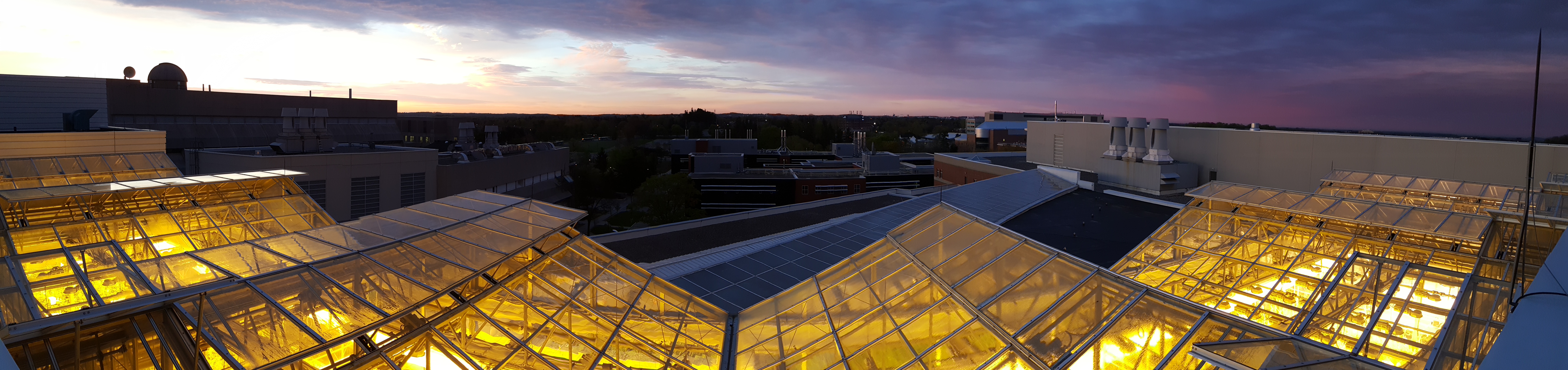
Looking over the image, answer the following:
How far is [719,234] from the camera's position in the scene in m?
18.0

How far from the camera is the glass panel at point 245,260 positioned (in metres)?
6.54

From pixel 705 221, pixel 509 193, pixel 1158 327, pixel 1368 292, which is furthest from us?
pixel 509 193

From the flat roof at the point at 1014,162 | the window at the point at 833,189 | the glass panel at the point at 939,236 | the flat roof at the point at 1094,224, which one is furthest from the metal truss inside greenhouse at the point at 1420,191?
the window at the point at 833,189

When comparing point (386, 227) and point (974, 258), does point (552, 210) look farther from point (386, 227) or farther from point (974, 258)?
point (974, 258)

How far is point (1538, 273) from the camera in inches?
158

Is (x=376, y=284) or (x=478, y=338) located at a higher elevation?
(x=376, y=284)

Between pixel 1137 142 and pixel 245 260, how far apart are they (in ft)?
86.0

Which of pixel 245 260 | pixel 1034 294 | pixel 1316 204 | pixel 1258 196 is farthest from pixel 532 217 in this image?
pixel 1316 204

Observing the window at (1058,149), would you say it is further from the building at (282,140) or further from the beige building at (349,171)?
the beige building at (349,171)

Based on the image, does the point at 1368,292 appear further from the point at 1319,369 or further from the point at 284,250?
the point at 284,250

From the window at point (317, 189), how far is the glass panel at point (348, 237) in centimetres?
1735

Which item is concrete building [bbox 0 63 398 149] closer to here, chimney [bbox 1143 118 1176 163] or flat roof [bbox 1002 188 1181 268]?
flat roof [bbox 1002 188 1181 268]

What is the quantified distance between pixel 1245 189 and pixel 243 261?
54.5 feet

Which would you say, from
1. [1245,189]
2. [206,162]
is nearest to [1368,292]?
[1245,189]
